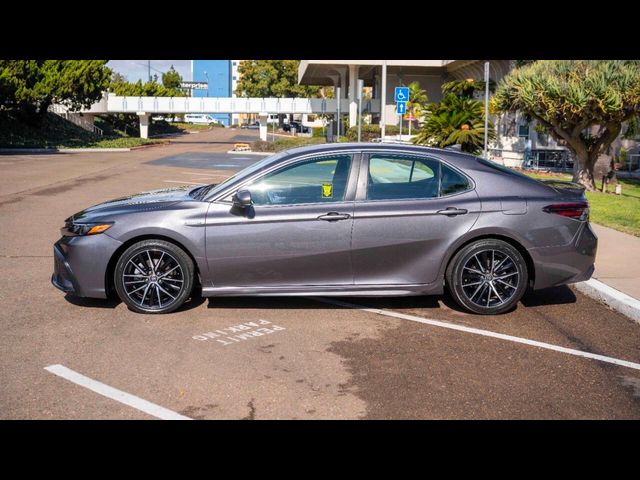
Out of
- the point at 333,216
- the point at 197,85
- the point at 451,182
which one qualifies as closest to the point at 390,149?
the point at 451,182

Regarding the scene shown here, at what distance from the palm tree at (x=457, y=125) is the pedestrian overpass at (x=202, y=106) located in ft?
141

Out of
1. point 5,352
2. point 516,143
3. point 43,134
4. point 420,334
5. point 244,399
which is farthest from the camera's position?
point 43,134

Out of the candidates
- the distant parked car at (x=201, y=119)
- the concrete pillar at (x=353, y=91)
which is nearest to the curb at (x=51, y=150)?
the concrete pillar at (x=353, y=91)

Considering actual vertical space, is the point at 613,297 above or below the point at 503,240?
below

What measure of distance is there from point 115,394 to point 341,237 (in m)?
2.63

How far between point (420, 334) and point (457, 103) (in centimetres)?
1739

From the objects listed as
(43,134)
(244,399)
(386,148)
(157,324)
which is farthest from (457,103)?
(43,134)

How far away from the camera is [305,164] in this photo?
6.88 meters

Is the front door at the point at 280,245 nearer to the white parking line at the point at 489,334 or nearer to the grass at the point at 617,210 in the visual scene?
the white parking line at the point at 489,334

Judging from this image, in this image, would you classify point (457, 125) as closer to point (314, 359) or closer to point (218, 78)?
point (314, 359)

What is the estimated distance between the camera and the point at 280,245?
658 centimetres

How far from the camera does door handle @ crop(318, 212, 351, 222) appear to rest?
260 inches
